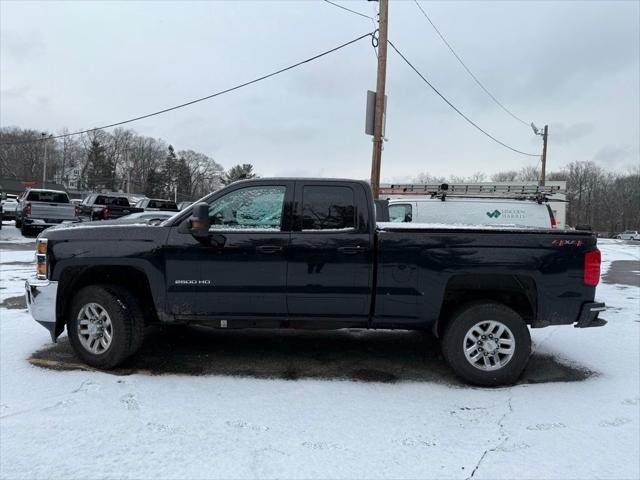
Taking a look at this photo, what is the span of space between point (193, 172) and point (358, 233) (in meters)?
116

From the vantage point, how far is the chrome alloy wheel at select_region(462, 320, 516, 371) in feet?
14.3

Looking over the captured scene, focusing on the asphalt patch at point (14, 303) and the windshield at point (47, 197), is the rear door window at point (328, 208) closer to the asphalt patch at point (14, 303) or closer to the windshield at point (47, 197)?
the asphalt patch at point (14, 303)

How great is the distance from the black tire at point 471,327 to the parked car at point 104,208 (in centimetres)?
1930

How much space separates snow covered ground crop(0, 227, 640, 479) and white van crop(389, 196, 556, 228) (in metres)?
5.02

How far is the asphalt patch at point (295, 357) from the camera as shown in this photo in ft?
15.1

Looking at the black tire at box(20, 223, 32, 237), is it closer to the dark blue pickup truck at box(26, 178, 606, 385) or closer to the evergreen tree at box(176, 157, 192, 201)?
the dark blue pickup truck at box(26, 178, 606, 385)

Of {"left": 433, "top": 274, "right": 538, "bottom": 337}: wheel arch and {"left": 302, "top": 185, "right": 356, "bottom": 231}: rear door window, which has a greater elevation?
{"left": 302, "top": 185, "right": 356, "bottom": 231}: rear door window

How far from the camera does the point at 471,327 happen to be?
438 centimetres

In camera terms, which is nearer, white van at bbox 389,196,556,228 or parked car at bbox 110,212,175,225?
parked car at bbox 110,212,175,225

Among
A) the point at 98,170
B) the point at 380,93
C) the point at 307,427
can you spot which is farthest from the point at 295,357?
the point at 98,170

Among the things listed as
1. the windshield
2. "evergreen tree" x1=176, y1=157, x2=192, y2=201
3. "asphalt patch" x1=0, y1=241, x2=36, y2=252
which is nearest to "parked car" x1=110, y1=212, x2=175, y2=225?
"asphalt patch" x1=0, y1=241, x2=36, y2=252

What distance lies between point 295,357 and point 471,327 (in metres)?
1.88

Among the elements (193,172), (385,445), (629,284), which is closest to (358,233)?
(385,445)

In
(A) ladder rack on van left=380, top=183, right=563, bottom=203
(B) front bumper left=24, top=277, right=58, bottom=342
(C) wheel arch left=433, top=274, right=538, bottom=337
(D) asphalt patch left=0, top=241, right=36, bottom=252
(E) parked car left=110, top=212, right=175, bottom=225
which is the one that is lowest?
(D) asphalt patch left=0, top=241, right=36, bottom=252
